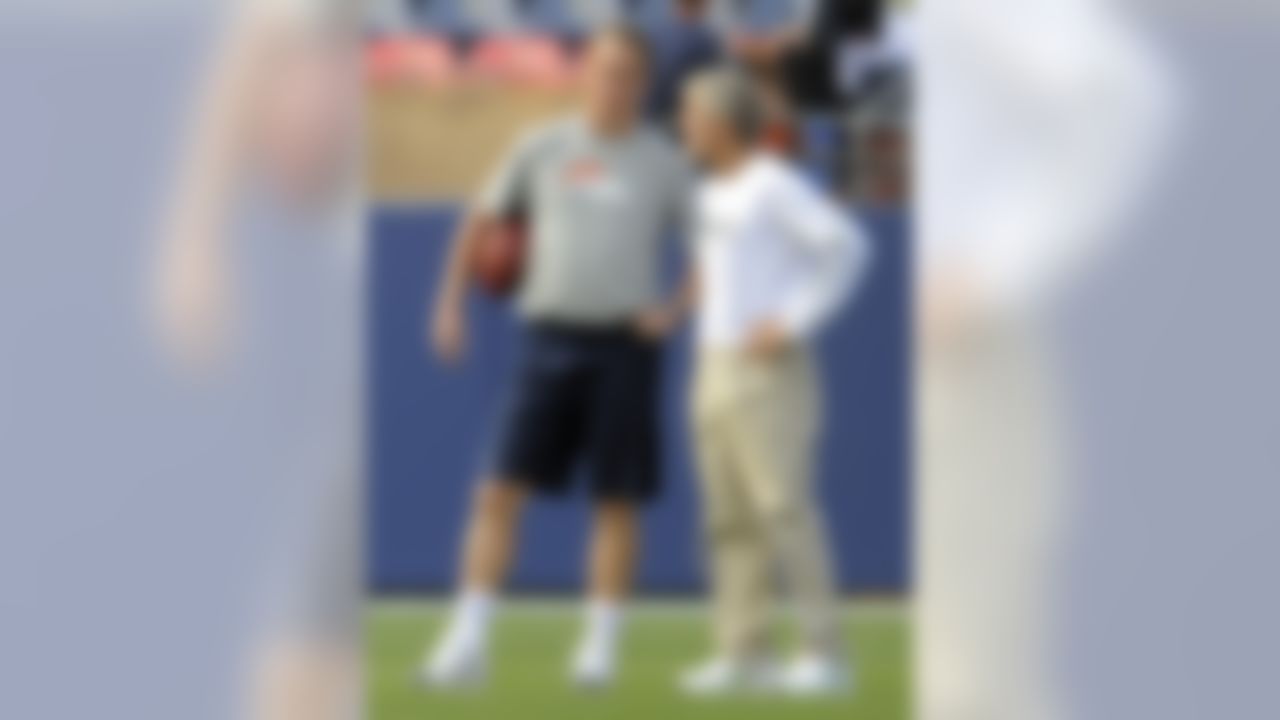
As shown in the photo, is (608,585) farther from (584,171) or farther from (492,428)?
(492,428)

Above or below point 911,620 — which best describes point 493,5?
above

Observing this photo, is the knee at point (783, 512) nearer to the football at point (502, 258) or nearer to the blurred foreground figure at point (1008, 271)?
the football at point (502, 258)

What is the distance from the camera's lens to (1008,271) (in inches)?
92.0

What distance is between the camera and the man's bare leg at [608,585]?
7.52 m

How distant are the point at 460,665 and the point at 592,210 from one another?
1.01 m

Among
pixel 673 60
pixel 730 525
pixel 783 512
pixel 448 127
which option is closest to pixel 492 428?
pixel 673 60

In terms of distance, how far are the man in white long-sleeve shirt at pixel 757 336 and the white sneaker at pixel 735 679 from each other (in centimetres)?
23

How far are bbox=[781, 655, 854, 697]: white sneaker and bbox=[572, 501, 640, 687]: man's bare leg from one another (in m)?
0.39

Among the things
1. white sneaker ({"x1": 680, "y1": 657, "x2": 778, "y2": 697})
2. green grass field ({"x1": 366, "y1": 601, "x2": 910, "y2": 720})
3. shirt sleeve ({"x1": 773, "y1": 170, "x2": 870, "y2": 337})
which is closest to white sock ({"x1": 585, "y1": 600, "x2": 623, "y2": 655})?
green grass field ({"x1": 366, "y1": 601, "x2": 910, "y2": 720})

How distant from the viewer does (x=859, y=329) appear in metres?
9.59

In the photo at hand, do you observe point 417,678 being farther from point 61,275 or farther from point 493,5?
point 61,275

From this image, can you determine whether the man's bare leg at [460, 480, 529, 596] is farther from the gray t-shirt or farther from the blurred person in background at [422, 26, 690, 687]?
the gray t-shirt

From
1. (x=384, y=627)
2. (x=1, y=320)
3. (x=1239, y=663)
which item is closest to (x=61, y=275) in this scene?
(x=1, y=320)

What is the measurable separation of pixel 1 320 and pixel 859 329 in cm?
733
